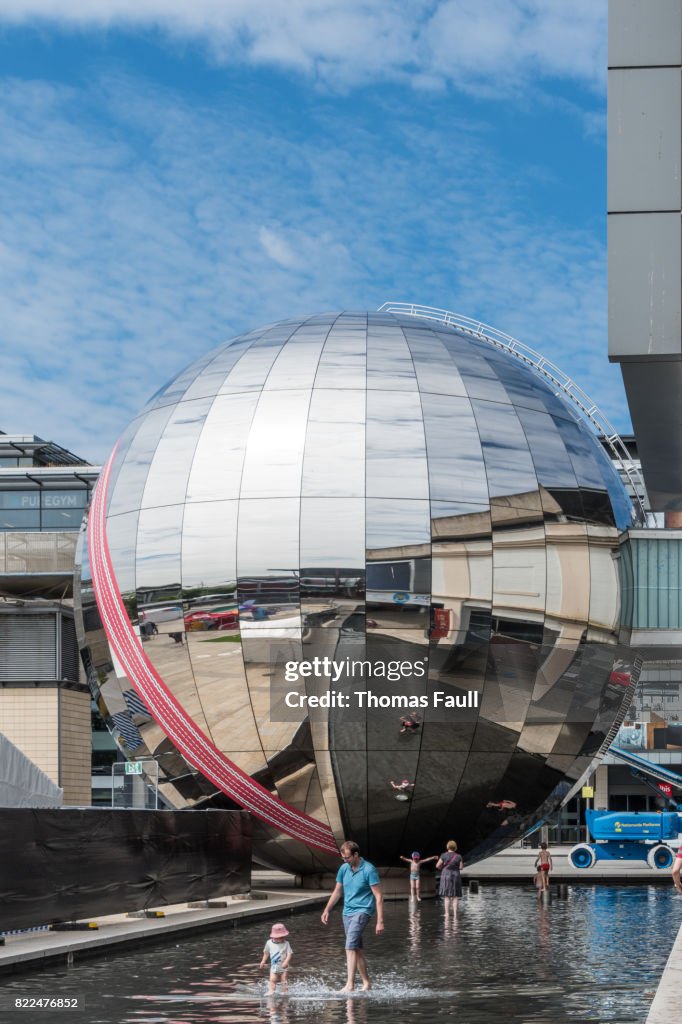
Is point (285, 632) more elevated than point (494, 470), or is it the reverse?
point (494, 470)

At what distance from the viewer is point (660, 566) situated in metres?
35.2

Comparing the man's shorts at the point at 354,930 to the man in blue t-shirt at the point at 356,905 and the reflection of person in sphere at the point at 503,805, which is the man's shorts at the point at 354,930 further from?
the reflection of person in sphere at the point at 503,805

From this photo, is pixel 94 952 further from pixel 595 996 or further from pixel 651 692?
pixel 651 692

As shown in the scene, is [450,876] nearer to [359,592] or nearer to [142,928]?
[359,592]

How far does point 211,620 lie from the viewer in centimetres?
2305

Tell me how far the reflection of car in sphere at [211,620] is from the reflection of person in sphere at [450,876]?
4.72 meters

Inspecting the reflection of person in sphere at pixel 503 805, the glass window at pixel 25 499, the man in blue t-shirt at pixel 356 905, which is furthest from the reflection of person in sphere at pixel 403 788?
the glass window at pixel 25 499

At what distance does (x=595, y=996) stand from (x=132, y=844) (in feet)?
30.6

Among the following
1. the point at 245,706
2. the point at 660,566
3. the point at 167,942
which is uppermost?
the point at 660,566

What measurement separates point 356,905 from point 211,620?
8.58 m

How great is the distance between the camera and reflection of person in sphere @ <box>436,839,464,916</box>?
22.7 metres

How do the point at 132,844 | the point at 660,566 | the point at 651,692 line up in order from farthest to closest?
the point at 651,692, the point at 660,566, the point at 132,844

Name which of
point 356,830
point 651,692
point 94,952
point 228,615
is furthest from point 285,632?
point 651,692

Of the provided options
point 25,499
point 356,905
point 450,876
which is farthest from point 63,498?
point 356,905
